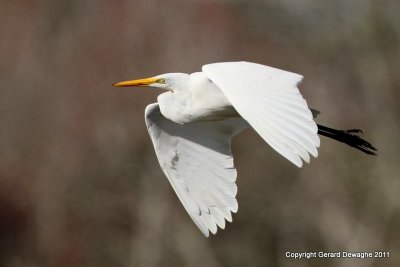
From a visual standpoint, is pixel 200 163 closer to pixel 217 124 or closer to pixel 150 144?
pixel 217 124

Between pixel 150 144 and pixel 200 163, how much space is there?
4.82 meters

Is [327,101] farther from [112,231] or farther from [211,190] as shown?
[211,190]

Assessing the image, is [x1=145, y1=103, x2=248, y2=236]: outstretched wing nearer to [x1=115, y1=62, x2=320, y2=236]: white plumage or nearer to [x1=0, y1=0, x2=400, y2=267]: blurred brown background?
[x1=115, y1=62, x2=320, y2=236]: white plumage

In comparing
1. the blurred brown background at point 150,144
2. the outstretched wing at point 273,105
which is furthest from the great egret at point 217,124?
the blurred brown background at point 150,144

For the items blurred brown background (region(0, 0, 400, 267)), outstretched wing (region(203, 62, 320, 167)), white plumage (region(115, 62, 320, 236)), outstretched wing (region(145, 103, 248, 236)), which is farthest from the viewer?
blurred brown background (region(0, 0, 400, 267))

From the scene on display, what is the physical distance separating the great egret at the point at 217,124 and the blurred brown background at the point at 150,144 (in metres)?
3.60

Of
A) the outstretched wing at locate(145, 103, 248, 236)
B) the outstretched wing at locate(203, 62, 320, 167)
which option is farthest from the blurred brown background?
the outstretched wing at locate(203, 62, 320, 167)

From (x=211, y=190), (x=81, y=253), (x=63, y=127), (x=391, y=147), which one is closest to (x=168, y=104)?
(x=211, y=190)

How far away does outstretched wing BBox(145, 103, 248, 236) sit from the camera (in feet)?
19.1

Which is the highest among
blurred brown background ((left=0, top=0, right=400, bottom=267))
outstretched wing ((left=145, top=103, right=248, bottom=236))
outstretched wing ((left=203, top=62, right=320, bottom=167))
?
outstretched wing ((left=203, top=62, right=320, bottom=167))

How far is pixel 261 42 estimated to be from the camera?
15102 mm

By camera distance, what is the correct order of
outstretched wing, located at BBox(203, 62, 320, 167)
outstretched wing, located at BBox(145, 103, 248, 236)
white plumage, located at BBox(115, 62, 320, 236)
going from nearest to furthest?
outstretched wing, located at BBox(203, 62, 320, 167)
white plumage, located at BBox(115, 62, 320, 236)
outstretched wing, located at BBox(145, 103, 248, 236)

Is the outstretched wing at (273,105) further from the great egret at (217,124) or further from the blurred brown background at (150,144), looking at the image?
the blurred brown background at (150,144)

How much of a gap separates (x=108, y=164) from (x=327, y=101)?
2219 mm
